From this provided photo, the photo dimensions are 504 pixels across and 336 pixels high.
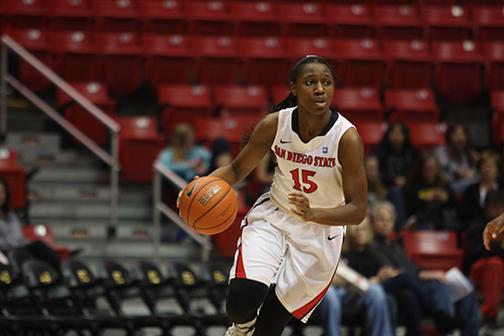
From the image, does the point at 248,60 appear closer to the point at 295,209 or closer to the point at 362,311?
the point at 362,311

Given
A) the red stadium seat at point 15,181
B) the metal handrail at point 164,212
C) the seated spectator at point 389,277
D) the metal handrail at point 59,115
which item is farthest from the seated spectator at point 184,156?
the seated spectator at point 389,277

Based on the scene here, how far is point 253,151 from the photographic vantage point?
15.5ft

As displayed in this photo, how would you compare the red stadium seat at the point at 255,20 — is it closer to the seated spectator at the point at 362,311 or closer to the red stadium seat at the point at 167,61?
the red stadium seat at the point at 167,61

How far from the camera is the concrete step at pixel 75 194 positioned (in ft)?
29.1

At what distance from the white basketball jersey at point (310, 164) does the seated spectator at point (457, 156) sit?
15.2 feet

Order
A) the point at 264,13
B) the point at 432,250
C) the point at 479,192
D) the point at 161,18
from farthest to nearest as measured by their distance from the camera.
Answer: the point at 264,13
the point at 161,18
the point at 479,192
the point at 432,250

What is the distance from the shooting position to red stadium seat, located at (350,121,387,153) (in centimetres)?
930

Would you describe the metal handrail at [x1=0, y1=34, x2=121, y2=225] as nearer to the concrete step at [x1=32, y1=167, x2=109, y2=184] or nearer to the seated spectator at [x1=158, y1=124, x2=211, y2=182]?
the concrete step at [x1=32, y1=167, x2=109, y2=184]

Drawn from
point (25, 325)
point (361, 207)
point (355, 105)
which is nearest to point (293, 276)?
point (361, 207)

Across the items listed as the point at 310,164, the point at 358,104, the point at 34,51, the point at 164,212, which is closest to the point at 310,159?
the point at 310,164

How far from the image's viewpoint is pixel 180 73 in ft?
34.0

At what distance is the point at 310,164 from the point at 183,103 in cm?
523

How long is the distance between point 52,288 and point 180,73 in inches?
154

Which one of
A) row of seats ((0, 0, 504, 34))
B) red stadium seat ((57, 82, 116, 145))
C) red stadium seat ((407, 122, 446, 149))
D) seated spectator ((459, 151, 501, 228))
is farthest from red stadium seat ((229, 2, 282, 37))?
seated spectator ((459, 151, 501, 228))
